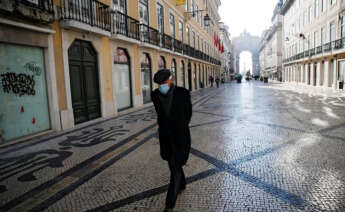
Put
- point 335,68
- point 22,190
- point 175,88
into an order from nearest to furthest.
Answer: point 175,88, point 22,190, point 335,68

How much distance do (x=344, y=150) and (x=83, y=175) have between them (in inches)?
193

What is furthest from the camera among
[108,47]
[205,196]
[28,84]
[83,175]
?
[108,47]

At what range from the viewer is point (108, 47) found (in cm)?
1038

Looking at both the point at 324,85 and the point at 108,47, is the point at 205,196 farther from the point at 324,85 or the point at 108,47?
the point at 324,85

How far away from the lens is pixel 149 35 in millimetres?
13766

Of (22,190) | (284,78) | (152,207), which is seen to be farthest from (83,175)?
(284,78)

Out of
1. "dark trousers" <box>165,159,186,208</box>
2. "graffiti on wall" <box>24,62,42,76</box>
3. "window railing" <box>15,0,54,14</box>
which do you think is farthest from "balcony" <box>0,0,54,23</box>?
"dark trousers" <box>165,159,186,208</box>

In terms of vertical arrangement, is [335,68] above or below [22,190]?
above

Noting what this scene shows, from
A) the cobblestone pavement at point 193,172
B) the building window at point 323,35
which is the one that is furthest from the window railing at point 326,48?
the cobblestone pavement at point 193,172

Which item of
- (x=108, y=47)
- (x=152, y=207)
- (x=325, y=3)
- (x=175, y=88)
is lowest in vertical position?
(x=152, y=207)

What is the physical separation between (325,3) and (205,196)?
32.5 meters

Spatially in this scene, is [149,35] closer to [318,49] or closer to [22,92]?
[22,92]

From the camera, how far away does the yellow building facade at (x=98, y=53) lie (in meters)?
7.38

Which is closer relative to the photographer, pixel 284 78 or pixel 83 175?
pixel 83 175
